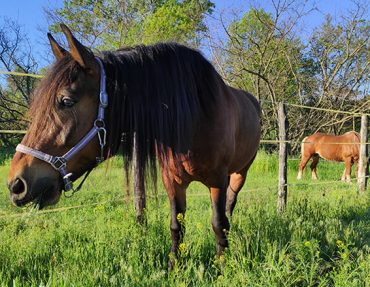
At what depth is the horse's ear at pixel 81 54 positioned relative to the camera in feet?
6.10

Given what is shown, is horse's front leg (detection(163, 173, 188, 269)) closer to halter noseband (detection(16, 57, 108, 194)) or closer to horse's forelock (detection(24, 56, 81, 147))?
halter noseband (detection(16, 57, 108, 194))

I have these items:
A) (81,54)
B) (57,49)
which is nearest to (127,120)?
(81,54)

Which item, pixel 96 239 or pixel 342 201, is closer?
pixel 96 239

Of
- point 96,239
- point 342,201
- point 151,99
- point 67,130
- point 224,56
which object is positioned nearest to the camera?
point 67,130

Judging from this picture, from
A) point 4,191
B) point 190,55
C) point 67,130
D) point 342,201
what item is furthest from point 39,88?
point 4,191

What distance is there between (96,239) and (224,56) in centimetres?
1164

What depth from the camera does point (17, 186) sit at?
1.84 meters

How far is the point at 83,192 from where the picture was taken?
673cm

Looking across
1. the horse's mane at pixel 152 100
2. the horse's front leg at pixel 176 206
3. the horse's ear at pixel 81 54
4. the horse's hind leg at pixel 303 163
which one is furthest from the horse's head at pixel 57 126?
the horse's hind leg at pixel 303 163

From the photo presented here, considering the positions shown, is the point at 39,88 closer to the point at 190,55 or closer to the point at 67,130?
the point at 67,130

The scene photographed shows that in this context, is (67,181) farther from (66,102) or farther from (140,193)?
(140,193)

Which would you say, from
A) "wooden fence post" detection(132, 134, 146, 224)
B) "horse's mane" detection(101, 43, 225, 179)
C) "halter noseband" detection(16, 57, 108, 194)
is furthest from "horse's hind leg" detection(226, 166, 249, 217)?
"halter noseband" detection(16, 57, 108, 194)

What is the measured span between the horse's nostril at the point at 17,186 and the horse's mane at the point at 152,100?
1.79 ft

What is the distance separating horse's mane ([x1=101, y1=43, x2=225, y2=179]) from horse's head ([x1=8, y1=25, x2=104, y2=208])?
0.16 meters
